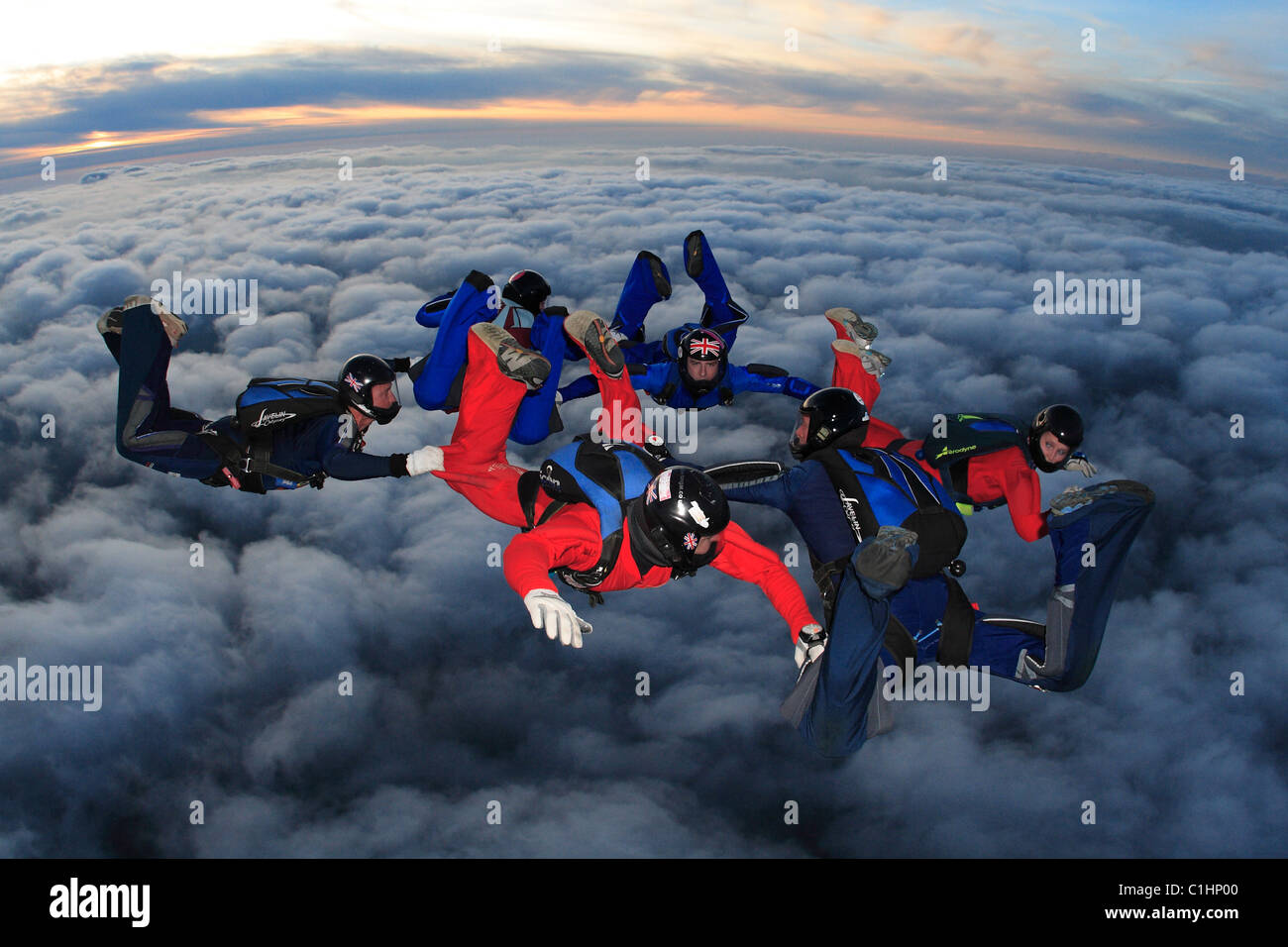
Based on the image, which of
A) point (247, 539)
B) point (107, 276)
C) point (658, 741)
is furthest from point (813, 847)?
point (107, 276)

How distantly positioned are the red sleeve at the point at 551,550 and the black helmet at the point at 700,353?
13.6 ft

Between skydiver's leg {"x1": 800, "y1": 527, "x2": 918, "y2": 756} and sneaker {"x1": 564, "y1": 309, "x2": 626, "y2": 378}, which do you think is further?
sneaker {"x1": 564, "y1": 309, "x2": 626, "y2": 378}

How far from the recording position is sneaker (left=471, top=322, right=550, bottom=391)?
21.5ft

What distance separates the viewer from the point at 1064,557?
21.0 ft

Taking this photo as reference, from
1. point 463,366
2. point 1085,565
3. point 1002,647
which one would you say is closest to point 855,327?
point 1085,565

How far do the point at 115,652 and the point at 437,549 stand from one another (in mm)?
13489

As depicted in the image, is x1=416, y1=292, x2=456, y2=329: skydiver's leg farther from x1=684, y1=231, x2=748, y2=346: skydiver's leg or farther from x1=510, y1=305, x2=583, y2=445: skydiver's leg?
x1=684, y1=231, x2=748, y2=346: skydiver's leg

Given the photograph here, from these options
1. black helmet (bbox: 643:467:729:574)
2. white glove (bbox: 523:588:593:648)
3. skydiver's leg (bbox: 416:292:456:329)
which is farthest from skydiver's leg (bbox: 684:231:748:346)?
white glove (bbox: 523:588:593:648)

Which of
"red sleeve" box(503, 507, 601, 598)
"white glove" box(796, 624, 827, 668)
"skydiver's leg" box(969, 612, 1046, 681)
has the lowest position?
"skydiver's leg" box(969, 612, 1046, 681)

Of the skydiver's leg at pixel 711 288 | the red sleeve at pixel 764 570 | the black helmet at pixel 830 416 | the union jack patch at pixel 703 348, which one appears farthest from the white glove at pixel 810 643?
the skydiver's leg at pixel 711 288

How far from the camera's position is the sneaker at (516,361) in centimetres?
655

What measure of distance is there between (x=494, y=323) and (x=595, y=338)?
142 centimetres

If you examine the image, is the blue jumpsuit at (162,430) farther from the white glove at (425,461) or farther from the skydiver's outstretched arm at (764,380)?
the skydiver's outstretched arm at (764,380)
